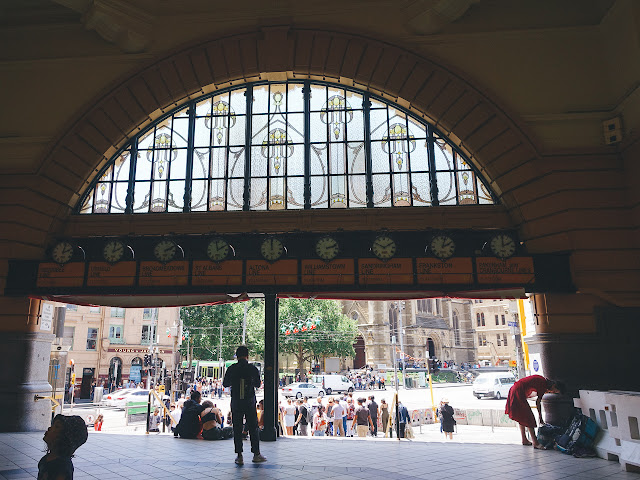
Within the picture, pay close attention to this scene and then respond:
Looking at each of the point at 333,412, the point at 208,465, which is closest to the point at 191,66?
the point at 208,465

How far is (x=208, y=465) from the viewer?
7.02 m

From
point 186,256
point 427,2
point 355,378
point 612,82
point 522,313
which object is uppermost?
point 427,2

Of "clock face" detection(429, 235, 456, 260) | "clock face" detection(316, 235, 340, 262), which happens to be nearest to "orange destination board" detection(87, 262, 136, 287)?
"clock face" detection(316, 235, 340, 262)

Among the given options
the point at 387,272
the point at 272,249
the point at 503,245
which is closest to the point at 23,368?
the point at 272,249

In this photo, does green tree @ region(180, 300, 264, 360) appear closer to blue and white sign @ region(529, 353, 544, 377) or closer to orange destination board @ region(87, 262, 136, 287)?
orange destination board @ region(87, 262, 136, 287)

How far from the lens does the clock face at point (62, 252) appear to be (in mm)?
11273

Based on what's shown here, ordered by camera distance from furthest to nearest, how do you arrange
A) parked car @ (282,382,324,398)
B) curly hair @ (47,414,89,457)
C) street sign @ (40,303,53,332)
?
parked car @ (282,382,324,398), street sign @ (40,303,53,332), curly hair @ (47,414,89,457)

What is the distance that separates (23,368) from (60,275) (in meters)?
2.37

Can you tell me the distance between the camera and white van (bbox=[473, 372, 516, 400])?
31134 millimetres

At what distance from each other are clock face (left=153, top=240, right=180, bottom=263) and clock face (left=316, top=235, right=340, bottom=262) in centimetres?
357

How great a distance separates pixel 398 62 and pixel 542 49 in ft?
12.4

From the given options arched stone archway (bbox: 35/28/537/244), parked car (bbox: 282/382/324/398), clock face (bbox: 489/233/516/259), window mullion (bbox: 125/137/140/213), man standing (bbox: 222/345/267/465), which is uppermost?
arched stone archway (bbox: 35/28/537/244)

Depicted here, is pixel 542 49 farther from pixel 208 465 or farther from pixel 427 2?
pixel 208 465

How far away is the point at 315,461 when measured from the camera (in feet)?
24.2
